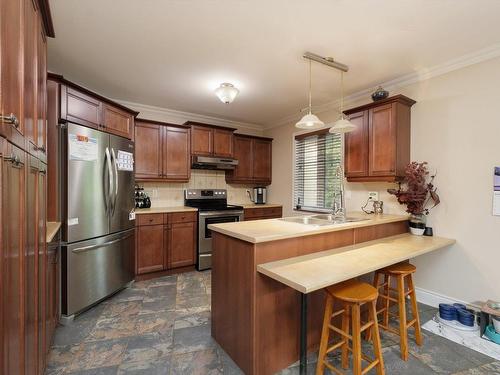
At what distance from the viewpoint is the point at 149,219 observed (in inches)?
132

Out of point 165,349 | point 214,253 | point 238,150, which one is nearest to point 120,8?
point 214,253

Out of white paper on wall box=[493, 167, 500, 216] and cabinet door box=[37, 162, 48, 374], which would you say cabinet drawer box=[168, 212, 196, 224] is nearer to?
cabinet door box=[37, 162, 48, 374]

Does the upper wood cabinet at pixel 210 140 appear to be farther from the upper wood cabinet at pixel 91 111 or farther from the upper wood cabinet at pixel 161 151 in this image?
the upper wood cabinet at pixel 91 111

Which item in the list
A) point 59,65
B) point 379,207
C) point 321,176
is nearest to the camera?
point 59,65

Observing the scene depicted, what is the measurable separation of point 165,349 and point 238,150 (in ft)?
11.0

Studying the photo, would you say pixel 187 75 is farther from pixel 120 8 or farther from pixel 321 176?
pixel 321 176

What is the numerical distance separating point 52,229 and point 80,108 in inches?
49.3

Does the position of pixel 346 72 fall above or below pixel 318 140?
above

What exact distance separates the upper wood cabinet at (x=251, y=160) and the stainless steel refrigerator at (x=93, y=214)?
2.02 metres

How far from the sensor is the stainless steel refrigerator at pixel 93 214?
2287mm

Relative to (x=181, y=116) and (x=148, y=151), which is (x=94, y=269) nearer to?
(x=148, y=151)

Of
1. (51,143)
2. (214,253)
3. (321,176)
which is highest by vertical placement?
(51,143)

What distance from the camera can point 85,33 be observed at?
2.07 metres

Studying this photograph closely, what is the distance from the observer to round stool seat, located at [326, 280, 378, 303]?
58.3 inches
